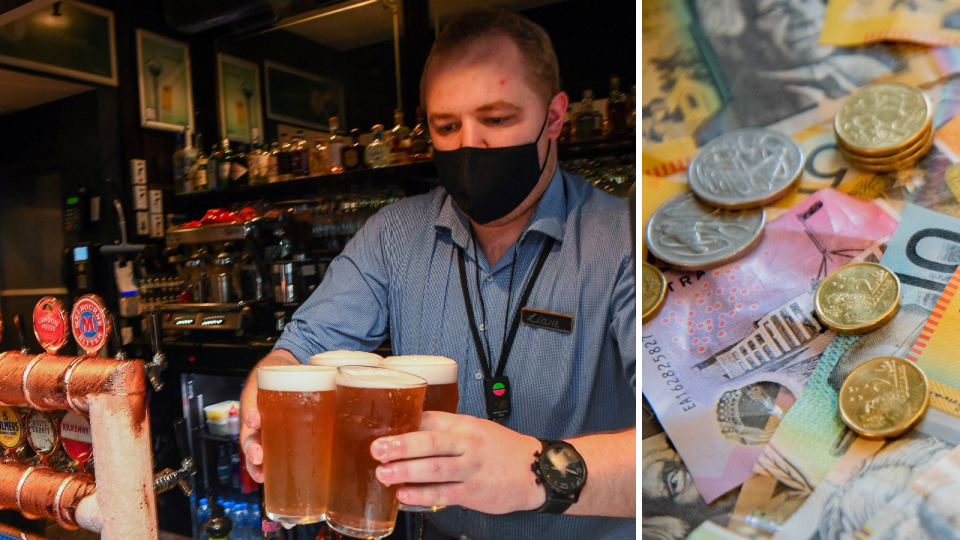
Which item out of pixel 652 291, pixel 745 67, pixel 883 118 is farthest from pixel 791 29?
pixel 652 291

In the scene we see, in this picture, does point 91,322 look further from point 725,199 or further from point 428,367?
point 725,199

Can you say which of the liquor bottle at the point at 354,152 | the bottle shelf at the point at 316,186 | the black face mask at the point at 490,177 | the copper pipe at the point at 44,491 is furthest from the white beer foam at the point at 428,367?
the liquor bottle at the point at 354,152

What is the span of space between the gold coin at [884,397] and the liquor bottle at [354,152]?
6.17ft

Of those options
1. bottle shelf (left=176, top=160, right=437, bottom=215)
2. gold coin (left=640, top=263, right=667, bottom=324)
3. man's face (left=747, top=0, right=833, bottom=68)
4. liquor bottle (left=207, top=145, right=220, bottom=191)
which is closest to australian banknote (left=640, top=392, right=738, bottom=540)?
gold coin (left=640, top=263, right=667, bottom=324)

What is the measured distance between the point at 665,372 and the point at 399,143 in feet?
5.04

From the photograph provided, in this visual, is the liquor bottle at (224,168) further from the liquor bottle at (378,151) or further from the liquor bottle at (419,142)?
the liquor bottle at (419,142)

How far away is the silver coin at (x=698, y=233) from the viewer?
0.87m

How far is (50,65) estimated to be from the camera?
1923 millimetres

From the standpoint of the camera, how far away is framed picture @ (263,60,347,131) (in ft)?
7.44

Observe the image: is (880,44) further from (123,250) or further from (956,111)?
(123,250)

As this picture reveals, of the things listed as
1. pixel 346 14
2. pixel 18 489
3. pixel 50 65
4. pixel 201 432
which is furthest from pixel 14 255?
pixel 346 14

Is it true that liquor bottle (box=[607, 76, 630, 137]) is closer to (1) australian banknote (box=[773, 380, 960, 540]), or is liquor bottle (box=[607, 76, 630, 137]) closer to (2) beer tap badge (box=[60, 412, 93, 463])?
(1) australian banknote (box=[773, 380, 960, 540])

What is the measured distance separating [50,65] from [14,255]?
0.81 meters

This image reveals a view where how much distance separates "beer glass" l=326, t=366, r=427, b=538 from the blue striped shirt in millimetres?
419
